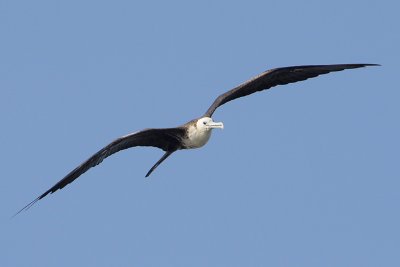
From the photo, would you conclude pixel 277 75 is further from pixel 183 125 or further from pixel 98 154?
pixel 98 154

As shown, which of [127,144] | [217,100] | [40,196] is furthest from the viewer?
[217,100]

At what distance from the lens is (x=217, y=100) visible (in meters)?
15.1

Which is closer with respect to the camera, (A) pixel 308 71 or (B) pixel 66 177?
(B) pixel 66 177

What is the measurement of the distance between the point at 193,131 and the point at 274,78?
183cm

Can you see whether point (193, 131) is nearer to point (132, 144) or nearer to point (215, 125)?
point (215, 125)

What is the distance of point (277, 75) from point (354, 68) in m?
1.22

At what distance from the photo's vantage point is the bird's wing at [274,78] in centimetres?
1509

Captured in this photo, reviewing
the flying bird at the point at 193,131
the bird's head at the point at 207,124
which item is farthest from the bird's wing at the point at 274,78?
the bird's head at the point at 207,124

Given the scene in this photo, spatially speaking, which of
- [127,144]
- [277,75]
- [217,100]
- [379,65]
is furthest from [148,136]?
[379,65]

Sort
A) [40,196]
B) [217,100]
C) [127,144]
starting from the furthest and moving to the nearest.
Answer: [217,100] < [127,144] < [40,196]

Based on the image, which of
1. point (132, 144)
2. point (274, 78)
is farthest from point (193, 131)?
point (274, 78)

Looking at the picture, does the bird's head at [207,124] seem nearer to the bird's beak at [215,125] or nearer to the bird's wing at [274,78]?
the bird's beak at [215,125]

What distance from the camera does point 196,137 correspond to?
14.4 metres

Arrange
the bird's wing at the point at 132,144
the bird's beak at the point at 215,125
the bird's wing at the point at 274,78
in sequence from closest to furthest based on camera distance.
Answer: the bird's wing at the point at 132,144
the bird's beak at the point at 215,125
the bird's wing at the point at 274,78
